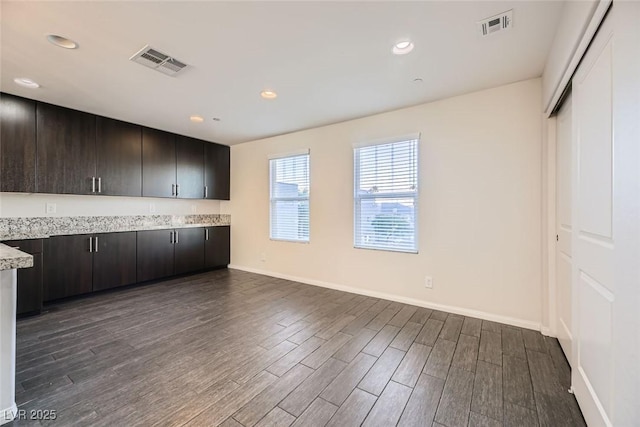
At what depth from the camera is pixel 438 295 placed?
3195 mm

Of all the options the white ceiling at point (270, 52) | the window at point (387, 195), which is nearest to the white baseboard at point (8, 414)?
the white ceiling at point (270, 52)

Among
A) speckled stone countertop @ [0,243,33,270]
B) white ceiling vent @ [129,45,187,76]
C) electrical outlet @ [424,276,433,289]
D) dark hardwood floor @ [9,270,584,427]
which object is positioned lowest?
dark hardwood floor @ [9,270,584,427]

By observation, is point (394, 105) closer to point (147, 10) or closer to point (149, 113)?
point (147, 10)

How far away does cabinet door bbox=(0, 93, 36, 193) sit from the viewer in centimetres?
300

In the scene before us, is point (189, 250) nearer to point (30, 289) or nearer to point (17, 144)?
point (30, 289)

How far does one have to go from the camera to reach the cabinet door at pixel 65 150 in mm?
3273

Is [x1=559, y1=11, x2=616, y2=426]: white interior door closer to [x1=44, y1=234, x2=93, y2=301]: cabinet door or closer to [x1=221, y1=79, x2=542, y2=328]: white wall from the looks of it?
[x1=221, y1=79, x2=542, y2=328]: white wall

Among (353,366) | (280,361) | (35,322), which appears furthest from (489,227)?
(35,322)

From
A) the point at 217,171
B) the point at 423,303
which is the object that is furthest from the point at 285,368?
the point at 217,171

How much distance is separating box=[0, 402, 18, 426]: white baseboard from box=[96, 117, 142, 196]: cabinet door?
2998mm

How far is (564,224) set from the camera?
223cm

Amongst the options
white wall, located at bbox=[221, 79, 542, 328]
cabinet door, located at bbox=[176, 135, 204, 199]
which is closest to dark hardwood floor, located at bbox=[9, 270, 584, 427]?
white wall, located at bbox=[221, 79, 542, 328]

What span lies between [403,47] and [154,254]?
4.41 metres

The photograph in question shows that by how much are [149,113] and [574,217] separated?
15.2 ft
